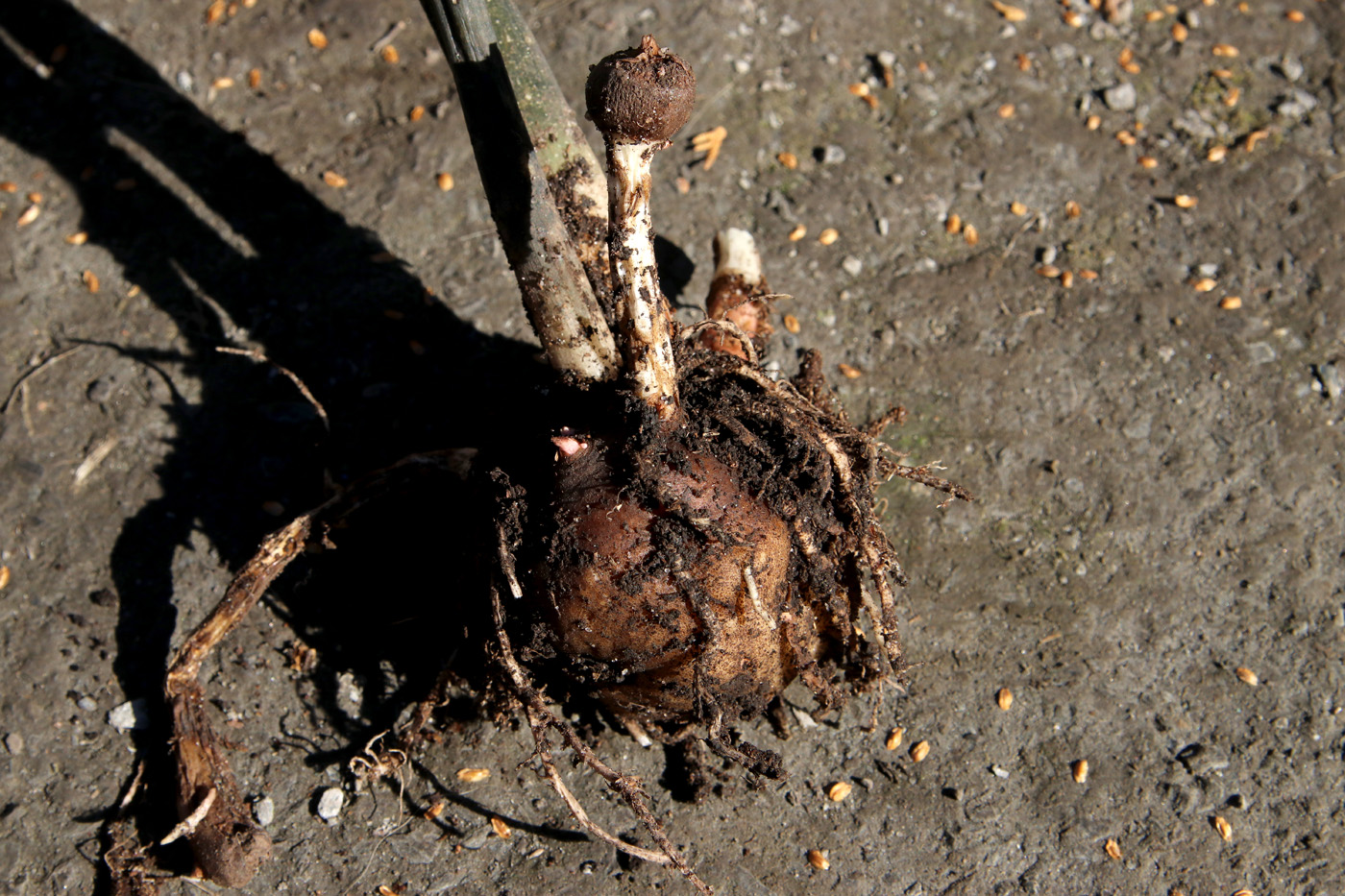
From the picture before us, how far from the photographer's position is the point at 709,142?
2.92 meters

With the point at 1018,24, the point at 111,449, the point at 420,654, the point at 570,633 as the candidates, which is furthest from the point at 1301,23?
the point at 111,449

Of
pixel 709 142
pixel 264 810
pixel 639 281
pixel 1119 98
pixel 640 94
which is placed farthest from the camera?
pixel 1119 98

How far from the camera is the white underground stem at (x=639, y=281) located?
1.60 meters

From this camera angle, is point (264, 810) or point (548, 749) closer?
point (548, 749)

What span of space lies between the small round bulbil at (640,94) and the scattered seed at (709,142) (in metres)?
1.36

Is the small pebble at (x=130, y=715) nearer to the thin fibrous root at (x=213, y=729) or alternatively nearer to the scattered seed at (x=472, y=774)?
the thin fibrous root at (x=213, y=729)

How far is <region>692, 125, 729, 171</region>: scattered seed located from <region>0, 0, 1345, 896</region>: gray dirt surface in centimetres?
4

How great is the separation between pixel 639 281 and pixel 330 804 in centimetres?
139

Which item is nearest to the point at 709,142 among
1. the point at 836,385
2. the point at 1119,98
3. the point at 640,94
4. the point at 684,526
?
the point at 836,385

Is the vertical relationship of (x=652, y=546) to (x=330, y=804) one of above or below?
above

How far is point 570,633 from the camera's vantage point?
1806mm

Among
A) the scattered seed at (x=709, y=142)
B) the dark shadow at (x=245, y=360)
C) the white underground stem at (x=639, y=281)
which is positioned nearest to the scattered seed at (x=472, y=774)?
the dark shadow at (x=245, y=360)

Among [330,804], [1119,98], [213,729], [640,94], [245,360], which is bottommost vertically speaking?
[1119,98]

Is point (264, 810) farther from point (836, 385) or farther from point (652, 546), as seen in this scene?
point (836, 385)
